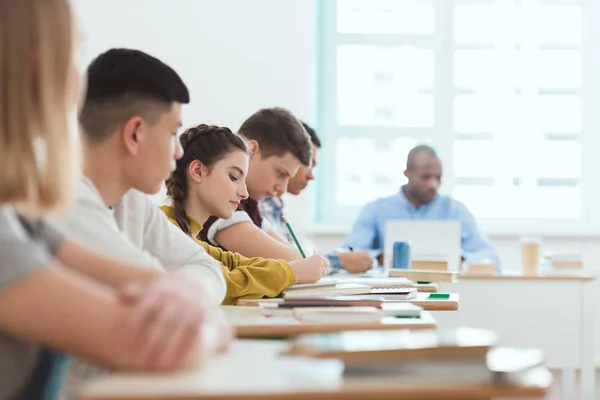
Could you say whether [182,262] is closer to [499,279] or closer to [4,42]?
[4,42]

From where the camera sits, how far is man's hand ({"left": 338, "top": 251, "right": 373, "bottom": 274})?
4.33 meters

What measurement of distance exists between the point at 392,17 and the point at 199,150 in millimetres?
4031

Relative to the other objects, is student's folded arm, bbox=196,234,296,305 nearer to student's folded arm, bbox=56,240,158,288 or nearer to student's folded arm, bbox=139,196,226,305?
student's folded arm, bbox=139,196,226,305

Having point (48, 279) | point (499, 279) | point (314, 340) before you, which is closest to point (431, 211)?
point (499, 279)

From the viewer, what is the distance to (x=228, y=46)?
6.29m

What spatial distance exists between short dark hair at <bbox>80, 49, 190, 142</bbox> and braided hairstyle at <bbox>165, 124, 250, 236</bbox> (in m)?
0.84

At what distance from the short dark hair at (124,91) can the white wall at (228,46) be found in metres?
4.24

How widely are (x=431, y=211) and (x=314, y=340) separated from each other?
455 centimetres

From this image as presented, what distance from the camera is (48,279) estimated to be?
3.30 feet

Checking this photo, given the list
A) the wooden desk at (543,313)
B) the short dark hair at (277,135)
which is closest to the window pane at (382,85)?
the wooden desk at (543,313)

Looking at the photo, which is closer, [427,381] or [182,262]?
[427,381]

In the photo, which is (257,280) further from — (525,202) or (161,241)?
(525,202)

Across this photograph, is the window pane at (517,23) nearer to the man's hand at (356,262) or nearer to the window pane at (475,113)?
the window pane at (475,113)

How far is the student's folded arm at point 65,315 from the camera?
1.00 meters
